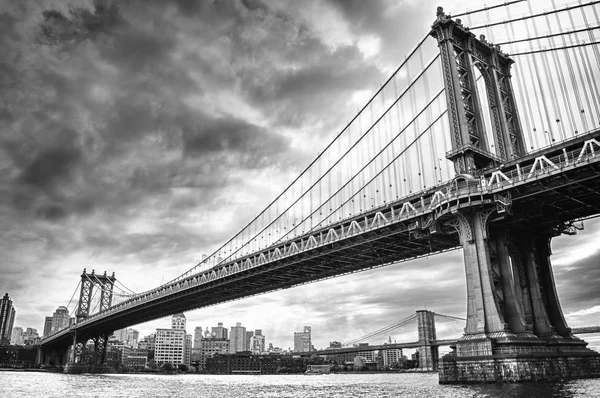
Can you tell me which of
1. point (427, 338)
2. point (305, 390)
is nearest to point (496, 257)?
point (305, 390)

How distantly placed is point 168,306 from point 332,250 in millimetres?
49388

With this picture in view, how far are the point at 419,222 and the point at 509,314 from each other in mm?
10136

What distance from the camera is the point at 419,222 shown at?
40906 mm

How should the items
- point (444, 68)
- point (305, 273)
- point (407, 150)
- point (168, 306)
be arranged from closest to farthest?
point (444, 68) → point (407, 150) → point (305, 273) → point (168, 306)

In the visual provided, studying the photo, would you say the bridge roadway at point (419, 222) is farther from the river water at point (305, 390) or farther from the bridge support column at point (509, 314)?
the river water at point (305, 390)

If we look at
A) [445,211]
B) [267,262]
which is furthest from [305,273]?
[445,211]

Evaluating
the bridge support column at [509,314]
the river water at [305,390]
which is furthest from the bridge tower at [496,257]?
the river water at [305,390]

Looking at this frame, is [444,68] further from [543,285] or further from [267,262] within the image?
[267,262]

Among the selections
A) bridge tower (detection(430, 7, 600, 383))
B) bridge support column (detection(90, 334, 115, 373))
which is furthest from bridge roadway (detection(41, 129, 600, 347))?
bridge support column (detection(90, 334, 115, 373))

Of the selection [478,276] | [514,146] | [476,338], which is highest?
[514,146]

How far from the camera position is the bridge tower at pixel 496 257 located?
31.8 m

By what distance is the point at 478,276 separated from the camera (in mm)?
33938

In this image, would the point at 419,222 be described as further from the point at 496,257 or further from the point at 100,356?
the point at 100,356

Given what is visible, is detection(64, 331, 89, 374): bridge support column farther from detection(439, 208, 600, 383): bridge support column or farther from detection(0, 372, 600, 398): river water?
detection(439, 208, 600, 383): bridge support column
